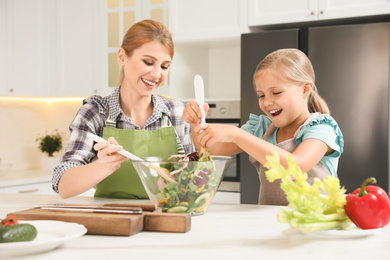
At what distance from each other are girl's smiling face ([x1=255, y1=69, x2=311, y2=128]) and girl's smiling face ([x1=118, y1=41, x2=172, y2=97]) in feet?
1.15

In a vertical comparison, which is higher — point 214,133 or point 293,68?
point 293,68

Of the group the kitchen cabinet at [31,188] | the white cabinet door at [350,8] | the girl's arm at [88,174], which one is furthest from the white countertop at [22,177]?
the white cabinet door at [350,8]

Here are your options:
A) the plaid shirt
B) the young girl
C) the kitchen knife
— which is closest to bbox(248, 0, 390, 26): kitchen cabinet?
the young girl

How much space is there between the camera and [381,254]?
876 mm

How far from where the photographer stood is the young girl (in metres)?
1.42

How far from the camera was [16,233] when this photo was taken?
0.86m

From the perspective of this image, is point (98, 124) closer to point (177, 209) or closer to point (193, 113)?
point (193, 113)

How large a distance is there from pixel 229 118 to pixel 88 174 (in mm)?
1666

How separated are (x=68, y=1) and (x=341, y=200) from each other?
3136 mm

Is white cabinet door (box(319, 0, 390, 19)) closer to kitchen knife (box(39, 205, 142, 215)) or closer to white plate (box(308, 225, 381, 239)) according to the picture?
white plate (box(308, 225, 381, 239))

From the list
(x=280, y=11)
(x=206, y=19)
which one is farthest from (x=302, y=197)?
(x=206, y=19)

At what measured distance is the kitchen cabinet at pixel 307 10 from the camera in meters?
2.59

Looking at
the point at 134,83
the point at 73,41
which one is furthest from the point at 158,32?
the point at 73,41

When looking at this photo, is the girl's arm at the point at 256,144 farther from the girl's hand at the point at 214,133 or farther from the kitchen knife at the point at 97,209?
the kitchen knife at the point at 97,209
